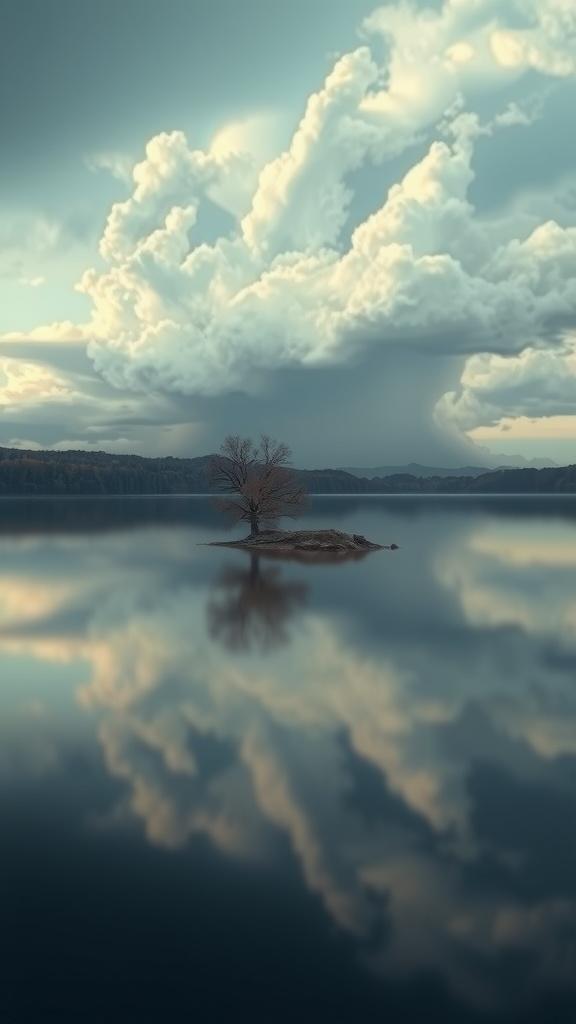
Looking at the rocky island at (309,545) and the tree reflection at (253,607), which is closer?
the tree reflection at (253,607)

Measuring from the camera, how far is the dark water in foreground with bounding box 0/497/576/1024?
1126 cm

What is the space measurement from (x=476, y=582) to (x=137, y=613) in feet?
105

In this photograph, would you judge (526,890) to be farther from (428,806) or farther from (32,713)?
(32,713)

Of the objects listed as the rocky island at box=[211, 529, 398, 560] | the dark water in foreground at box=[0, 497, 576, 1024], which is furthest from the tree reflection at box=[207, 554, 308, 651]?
the rocky island at box=[211, 529, 398, 560]

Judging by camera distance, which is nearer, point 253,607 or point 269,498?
point 253,607

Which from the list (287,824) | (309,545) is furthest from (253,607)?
(309,545)

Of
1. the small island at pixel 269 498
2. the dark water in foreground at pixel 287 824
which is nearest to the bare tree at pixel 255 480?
the small island at pixel 269 498

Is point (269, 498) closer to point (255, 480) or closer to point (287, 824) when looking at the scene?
point (255, 480)

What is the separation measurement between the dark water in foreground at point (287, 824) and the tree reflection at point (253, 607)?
569 mm

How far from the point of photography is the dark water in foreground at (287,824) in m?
11.3

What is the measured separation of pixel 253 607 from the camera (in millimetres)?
45875

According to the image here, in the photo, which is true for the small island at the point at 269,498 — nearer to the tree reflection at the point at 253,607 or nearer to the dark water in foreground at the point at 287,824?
the tree reflection at the point at 253,607

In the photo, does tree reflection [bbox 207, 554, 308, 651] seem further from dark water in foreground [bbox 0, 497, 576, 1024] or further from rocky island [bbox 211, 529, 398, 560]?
rocky island [bbox 211, 529, 398, 560]

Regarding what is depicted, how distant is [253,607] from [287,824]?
1167 inches
